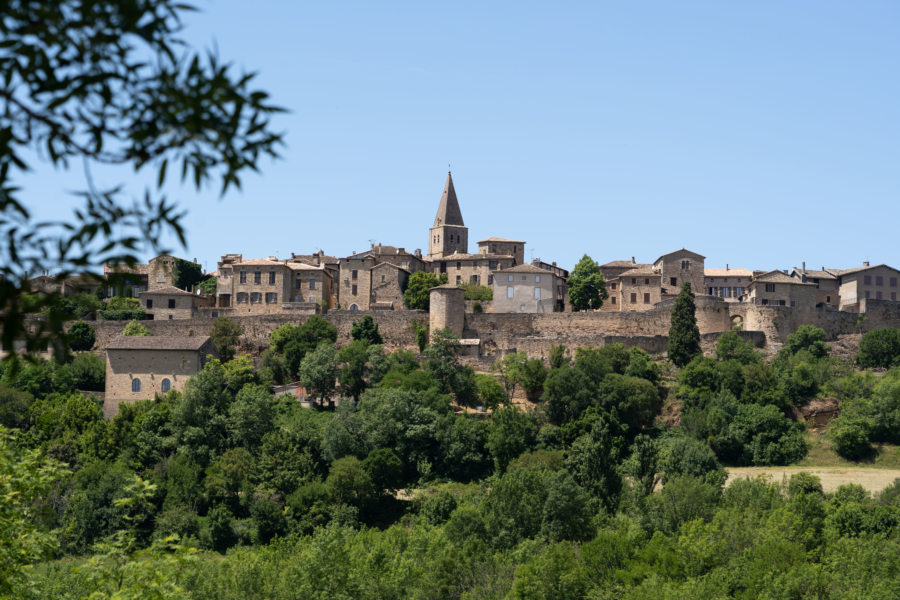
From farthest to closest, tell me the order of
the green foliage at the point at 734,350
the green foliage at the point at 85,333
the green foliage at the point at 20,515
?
the green foliage at the point at 85,333 < the green foliage at the point at 734,350 < the green foliage at the point at 20,515

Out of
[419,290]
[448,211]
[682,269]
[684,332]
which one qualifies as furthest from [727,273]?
[448,211]

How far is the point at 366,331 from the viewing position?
5591cm

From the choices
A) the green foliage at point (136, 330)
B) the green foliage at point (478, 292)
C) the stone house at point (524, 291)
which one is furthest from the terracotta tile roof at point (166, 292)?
the stone house at point (524, 291)

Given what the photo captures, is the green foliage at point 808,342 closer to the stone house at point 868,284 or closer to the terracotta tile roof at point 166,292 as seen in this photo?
the stone house at point 868,284

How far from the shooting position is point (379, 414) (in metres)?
46.6

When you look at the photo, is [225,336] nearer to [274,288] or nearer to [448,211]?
[274,288]

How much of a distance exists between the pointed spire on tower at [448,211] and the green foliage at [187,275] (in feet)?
65.3

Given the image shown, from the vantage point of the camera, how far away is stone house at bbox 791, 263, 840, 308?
212 ft

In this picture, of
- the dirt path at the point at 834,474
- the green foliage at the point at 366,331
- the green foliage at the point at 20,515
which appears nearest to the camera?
the green foliage at the point at 20,515

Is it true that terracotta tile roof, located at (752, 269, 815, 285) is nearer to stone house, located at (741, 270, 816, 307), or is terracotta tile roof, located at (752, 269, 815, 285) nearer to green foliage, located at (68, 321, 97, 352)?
stone house, located at (741, 270, 816, 307)

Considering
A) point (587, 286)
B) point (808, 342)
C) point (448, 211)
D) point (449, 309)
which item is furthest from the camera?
point (448, 211)

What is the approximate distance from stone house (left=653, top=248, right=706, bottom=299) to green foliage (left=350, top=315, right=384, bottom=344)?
18172 mm

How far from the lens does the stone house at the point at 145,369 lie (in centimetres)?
5091

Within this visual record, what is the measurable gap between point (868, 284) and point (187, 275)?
4242 cm
